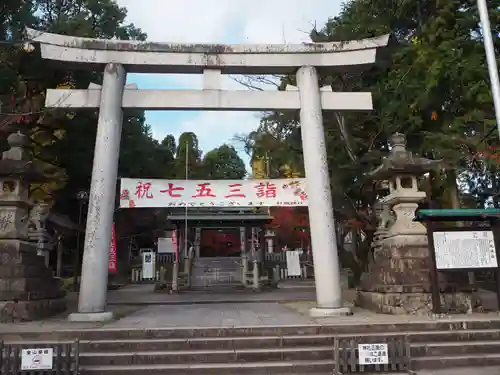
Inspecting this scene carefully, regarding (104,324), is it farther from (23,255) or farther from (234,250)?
(234,250)

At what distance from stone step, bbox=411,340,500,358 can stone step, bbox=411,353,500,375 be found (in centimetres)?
15

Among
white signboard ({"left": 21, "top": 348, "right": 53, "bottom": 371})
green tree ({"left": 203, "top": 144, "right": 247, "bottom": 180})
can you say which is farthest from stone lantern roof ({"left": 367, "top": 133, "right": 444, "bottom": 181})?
green tree ({"left": 203, "top": 144, "right": 247, "bottom": 180})

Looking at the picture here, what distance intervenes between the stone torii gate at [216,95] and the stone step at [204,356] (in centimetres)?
228

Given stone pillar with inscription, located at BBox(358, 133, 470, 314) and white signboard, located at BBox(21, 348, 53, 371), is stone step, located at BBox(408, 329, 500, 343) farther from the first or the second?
white signboard, located at BBox(21, 348, 53, 371)

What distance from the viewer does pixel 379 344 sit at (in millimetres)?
5660

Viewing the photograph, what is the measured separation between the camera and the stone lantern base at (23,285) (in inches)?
345

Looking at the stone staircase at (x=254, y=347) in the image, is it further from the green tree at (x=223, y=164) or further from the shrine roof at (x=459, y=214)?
the green tree at (x=223, y=164)

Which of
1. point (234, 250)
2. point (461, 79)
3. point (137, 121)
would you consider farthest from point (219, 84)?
point (234, 250)

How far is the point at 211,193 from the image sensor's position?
982 cm

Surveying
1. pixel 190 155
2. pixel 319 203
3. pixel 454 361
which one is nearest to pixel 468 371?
pixel 454 361

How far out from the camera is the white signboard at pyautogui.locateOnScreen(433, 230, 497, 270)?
336 inches

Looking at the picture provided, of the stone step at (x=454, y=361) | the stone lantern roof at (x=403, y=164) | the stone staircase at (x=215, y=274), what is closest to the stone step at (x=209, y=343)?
the stone step at (x=454, y=361)

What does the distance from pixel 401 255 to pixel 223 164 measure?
41.4 meters

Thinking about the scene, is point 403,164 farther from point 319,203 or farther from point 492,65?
point 492,65
